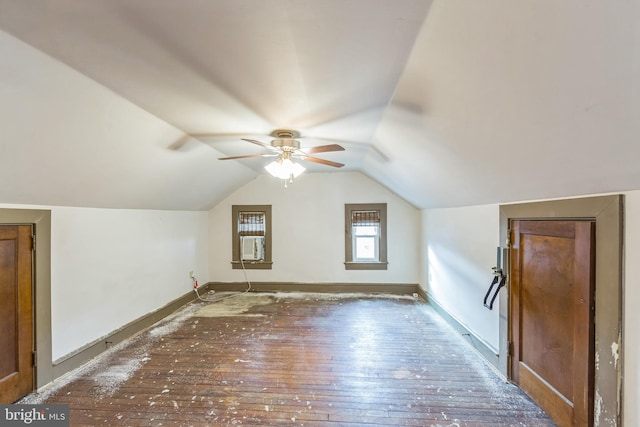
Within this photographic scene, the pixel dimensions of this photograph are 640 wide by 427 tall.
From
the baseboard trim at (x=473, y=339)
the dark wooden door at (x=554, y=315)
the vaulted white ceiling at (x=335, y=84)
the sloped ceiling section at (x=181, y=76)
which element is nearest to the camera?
the vaulted white ceiling at (x=335, y=84)

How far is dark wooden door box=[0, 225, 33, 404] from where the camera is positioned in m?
2.14

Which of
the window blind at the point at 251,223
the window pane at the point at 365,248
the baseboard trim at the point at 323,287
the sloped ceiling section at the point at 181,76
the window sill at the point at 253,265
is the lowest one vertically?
the baseboard trim at the point at 323,287

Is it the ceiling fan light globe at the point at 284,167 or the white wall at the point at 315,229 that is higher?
the ceiling fan light globe at the point at 284,167

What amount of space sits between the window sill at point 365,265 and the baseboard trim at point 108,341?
2.99 m

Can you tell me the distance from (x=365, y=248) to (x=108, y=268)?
398 cm

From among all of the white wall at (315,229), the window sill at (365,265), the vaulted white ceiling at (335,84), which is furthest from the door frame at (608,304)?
the window sill at (365,265)

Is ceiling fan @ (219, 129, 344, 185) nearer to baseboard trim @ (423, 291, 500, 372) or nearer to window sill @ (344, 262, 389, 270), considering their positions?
baseboard trim @ (423, 291, 500, 372)

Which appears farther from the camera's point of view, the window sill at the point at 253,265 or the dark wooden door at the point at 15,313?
the window sill at the point at 253,265

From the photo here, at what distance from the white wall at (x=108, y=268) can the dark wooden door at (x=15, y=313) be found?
192 millimetres

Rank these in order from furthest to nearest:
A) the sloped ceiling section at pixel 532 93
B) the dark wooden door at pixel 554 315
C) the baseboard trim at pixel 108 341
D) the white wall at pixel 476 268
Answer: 1. the baseboard trim at pixel 108 341
2. the dark wooden door at pixel 554 315
3. the white wall at pixel 476 268
4. the sloped ceiling section at pixel 532 93

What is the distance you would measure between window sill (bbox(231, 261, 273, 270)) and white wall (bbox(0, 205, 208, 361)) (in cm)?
100

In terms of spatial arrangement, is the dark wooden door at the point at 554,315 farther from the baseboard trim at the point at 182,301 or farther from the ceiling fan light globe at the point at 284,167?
the baseboard trim at the point at 182,301

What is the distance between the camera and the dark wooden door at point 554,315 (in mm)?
1680

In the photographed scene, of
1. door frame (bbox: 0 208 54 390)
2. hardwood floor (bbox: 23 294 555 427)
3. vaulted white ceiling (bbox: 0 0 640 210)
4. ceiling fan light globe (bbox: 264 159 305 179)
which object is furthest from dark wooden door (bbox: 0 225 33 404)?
ceiling fan light globe (bbox: 264 159 305 179)
